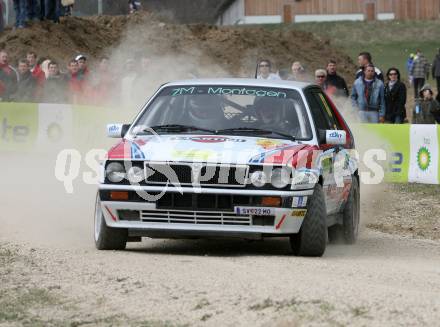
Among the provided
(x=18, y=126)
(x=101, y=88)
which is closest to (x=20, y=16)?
(x=101, y=88)

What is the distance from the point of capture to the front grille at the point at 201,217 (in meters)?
9.24

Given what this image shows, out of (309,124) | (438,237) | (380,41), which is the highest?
(380,41)

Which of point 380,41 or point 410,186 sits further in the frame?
point 380,41

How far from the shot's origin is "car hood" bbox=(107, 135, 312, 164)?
9.27 m

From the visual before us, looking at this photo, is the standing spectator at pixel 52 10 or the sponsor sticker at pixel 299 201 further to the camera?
the standing spectator at pixel 52 10

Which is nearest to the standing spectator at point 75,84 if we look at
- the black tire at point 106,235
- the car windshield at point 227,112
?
the car windshield at point 227,112

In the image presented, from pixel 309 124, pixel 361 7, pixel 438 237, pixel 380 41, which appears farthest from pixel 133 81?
pixel 361 7

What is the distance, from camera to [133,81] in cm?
2209

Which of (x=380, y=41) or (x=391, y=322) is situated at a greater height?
(x=380, y=41)

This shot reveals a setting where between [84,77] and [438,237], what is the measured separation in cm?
1066

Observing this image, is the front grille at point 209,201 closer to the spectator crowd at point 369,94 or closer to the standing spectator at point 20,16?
the spectator crowd at point 369,94

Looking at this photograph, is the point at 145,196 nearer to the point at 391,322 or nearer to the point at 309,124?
the point at 309,124

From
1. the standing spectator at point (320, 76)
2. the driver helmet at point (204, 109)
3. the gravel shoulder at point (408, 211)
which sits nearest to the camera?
the driver helmet at point (204, 109)

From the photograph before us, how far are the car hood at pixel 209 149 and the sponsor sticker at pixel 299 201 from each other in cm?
30
